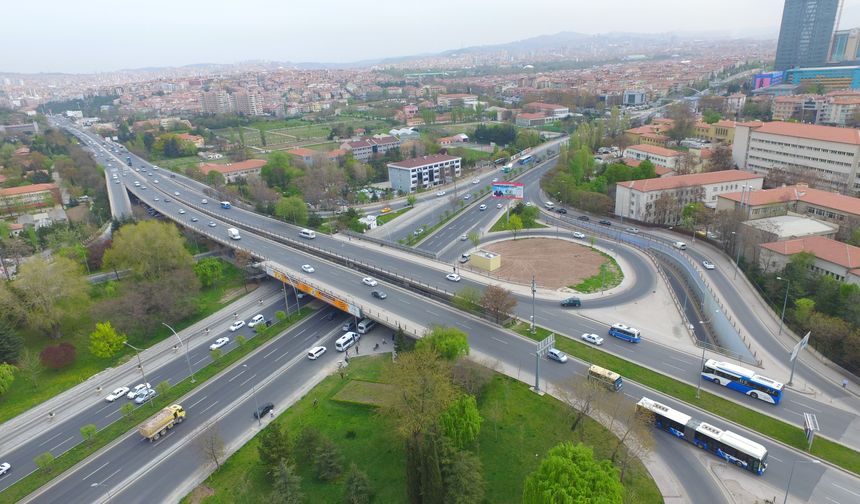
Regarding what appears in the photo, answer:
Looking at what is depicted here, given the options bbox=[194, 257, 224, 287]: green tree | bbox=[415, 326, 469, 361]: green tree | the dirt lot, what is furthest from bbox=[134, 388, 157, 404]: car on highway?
the dirt lot

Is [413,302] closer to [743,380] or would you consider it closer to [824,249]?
[743,380]

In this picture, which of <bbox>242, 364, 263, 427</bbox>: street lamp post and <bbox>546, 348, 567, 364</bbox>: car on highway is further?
<bbox>546, 348, 567, 364</bbox>: car on highway

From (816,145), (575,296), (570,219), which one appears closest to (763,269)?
(575,296)

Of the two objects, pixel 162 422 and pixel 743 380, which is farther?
pixel 162 422

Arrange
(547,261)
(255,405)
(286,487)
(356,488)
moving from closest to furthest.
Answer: (286,487)
(356,488)
(255,405)
(547,261)

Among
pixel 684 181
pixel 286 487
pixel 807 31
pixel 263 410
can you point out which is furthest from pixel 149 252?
pixel 807 31

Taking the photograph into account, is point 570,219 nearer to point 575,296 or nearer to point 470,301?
point 575,296

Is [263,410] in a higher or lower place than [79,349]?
higher

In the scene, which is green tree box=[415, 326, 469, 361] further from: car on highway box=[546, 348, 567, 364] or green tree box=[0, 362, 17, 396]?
green tree box=[0, 362, 17, 396]
